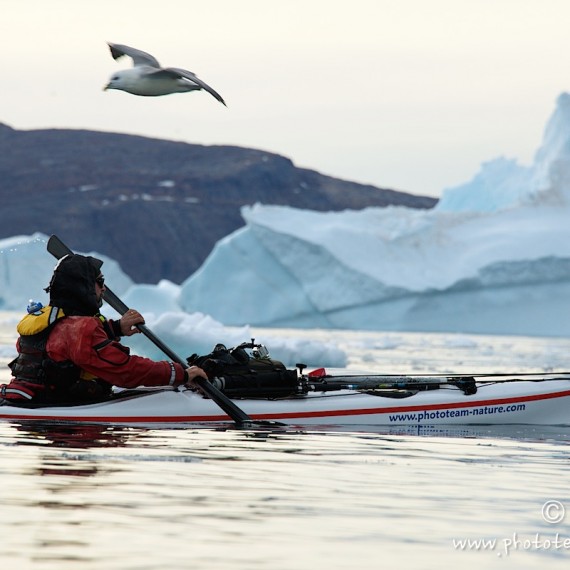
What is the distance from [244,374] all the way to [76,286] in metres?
1.60

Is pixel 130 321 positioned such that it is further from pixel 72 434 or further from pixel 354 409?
pixel 354 409

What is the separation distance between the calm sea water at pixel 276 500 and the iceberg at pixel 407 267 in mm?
25265

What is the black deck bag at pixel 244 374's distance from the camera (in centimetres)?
1011

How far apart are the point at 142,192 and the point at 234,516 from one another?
12871 cm

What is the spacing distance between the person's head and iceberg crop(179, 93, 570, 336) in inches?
980

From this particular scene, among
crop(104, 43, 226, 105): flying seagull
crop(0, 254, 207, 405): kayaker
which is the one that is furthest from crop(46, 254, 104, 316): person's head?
crop(104, 43, 226, 105): flying seagull

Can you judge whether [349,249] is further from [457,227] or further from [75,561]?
[75,561]

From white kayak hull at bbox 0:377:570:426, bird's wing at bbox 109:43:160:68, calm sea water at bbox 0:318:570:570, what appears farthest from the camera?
bird's wing at bbox 109:43:160:68

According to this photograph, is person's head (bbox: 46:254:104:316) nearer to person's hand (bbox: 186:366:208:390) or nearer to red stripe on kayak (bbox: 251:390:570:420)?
person's hand (bbox: 186:366:208:390)

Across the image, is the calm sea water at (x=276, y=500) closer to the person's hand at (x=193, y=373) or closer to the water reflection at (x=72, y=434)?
the water reflection at (x=72, y=434)

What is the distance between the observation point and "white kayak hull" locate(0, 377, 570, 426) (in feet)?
32.2

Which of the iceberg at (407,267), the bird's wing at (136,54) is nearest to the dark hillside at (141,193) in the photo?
the iceberg at (407,267)

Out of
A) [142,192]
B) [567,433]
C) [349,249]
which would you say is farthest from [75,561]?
[142,192]

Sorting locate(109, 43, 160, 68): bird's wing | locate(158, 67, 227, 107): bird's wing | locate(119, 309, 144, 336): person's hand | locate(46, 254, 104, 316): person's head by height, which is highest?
locate(109, 43, 160, 68): bird's wing
